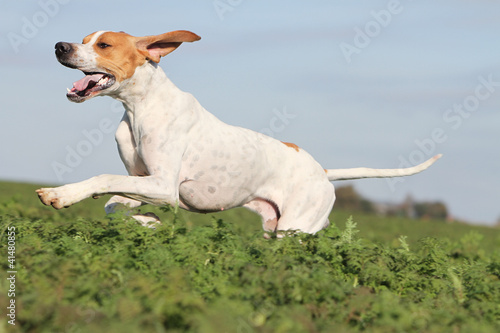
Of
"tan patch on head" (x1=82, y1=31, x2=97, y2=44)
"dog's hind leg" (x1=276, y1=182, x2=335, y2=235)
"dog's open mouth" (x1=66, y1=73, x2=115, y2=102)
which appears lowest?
"dog's hind leg" (x1=276, y1=182, x2=335, y2=235)

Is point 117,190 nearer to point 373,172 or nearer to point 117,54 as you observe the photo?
point 117,54

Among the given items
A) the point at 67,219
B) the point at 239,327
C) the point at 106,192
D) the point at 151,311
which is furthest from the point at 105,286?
the point at 67,219

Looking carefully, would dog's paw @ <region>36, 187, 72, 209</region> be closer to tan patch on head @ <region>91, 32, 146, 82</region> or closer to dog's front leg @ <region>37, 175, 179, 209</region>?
dog's front leg @ <region>37, 175, 179, 209</region>

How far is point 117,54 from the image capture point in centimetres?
673

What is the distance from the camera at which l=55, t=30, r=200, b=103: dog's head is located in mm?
6582

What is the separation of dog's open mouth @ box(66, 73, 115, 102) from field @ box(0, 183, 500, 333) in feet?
4.21

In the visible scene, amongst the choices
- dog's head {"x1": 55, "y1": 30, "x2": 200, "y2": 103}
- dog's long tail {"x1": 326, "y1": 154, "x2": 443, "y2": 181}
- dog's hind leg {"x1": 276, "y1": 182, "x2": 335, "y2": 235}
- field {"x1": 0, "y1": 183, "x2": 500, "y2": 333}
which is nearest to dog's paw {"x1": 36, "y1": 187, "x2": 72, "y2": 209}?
field {"x1": 0, "y1": 183, "x2": 500, "y2": 333}

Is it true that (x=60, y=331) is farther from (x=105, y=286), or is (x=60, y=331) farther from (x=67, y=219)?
(x=67, y=219)

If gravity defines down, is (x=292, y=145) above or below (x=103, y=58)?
below

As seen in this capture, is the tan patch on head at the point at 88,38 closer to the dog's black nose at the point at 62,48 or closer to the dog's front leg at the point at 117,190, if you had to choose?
the dog's black nose at the point at 62,48

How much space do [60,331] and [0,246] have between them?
267 cm

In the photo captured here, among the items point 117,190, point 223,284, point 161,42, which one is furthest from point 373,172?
point 223,284

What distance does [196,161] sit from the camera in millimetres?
7125

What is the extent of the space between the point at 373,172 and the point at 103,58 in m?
3.77
